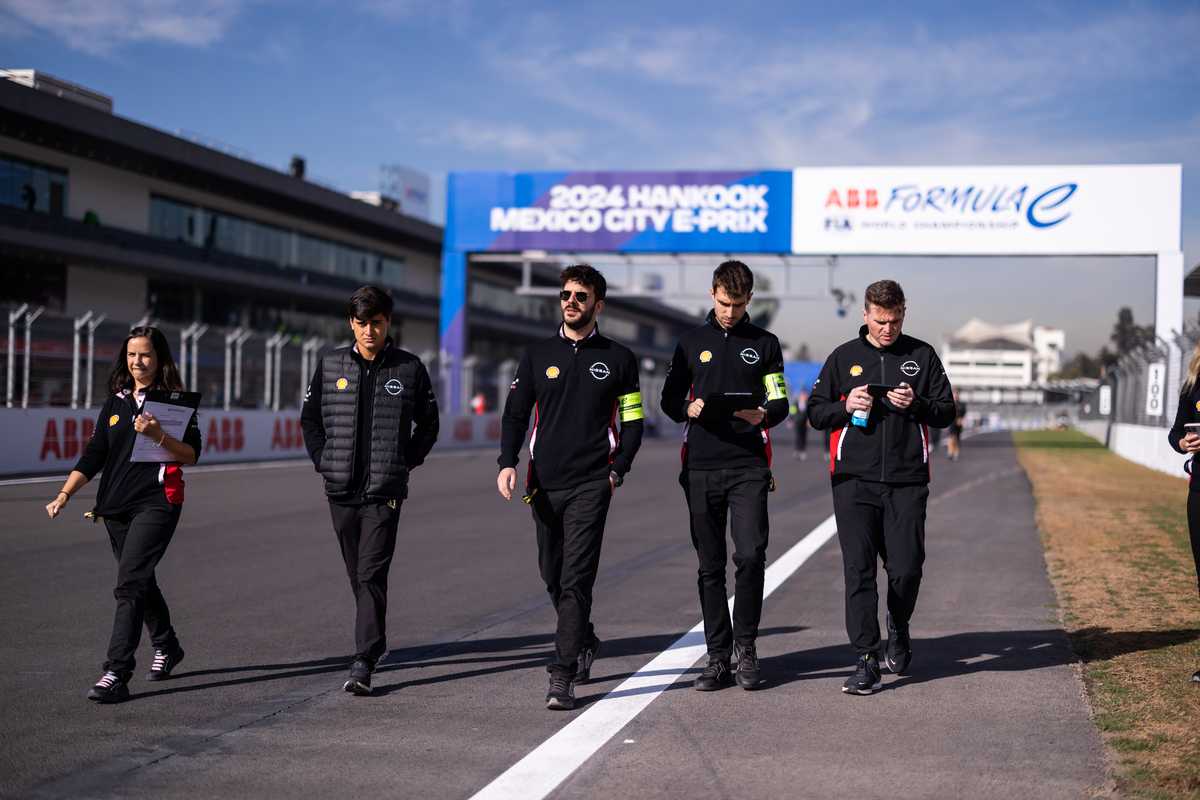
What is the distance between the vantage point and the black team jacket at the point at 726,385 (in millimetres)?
5473

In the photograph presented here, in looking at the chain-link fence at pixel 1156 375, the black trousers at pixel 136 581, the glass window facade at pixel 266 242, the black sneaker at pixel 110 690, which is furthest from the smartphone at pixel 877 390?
the glass window facade at pixel 266 242

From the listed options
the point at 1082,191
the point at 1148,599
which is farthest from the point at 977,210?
the point at 1148,599

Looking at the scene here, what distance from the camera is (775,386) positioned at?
5.54 meters

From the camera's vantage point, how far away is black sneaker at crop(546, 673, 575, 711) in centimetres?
502

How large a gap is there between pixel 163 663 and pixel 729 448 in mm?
2541

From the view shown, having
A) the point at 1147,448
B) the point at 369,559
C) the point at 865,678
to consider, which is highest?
the point at 369,559

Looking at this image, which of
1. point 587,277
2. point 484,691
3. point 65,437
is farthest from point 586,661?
point 65,437

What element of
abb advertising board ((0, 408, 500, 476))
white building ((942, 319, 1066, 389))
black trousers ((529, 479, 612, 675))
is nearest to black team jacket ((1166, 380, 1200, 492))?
black trousers ((529, 479, 612, 675))

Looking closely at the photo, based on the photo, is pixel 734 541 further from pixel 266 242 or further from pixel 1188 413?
pixel 266 242

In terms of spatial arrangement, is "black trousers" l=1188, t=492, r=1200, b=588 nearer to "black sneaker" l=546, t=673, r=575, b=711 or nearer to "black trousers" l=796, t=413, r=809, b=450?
"black sneaker" l=546, t=673, r=575, b=711

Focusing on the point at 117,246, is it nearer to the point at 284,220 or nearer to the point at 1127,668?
the point at 284,220

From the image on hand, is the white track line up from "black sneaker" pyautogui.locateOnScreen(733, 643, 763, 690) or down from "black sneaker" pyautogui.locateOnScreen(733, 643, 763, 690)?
down

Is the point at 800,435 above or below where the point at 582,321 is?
below

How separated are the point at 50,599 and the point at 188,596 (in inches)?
30.7
